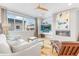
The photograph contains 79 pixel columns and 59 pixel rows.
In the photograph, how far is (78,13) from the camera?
2008 millimetres

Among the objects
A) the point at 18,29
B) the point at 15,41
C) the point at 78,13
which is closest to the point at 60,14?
the point at 78,13

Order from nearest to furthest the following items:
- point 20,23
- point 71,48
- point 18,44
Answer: point 71,48
point 20,23
point 18,44

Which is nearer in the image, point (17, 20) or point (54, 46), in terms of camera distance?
point (17, 20)

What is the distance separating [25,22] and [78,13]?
0.91 metres

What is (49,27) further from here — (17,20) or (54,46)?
(17,20)

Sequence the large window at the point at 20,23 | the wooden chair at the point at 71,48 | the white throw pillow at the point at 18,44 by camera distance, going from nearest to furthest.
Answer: the wooden chair at the point at 71,48, the large window at the point at 20,23, the white throw pillow at the point at 18,44

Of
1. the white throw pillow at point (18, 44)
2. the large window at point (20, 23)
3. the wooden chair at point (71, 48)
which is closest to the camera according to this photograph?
the wooden chair at point (71, 48)

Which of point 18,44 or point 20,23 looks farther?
point 18,44

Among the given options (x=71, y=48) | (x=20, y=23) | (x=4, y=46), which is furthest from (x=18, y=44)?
(x=71, y=48)

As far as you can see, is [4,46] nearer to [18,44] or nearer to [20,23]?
[18,44]

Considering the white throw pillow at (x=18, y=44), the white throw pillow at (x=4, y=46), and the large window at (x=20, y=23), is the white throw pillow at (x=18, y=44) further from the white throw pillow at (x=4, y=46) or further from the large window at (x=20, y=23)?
the large window at (x=20, y=23)

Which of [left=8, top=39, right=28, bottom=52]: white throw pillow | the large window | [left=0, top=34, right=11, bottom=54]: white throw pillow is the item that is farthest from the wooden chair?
[left=0, top=34, right=11, bottom=54]: white throw pillow

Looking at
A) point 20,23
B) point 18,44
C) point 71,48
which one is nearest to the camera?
point 71,48

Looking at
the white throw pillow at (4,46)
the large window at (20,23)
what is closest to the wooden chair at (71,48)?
the large window at (20,23)
